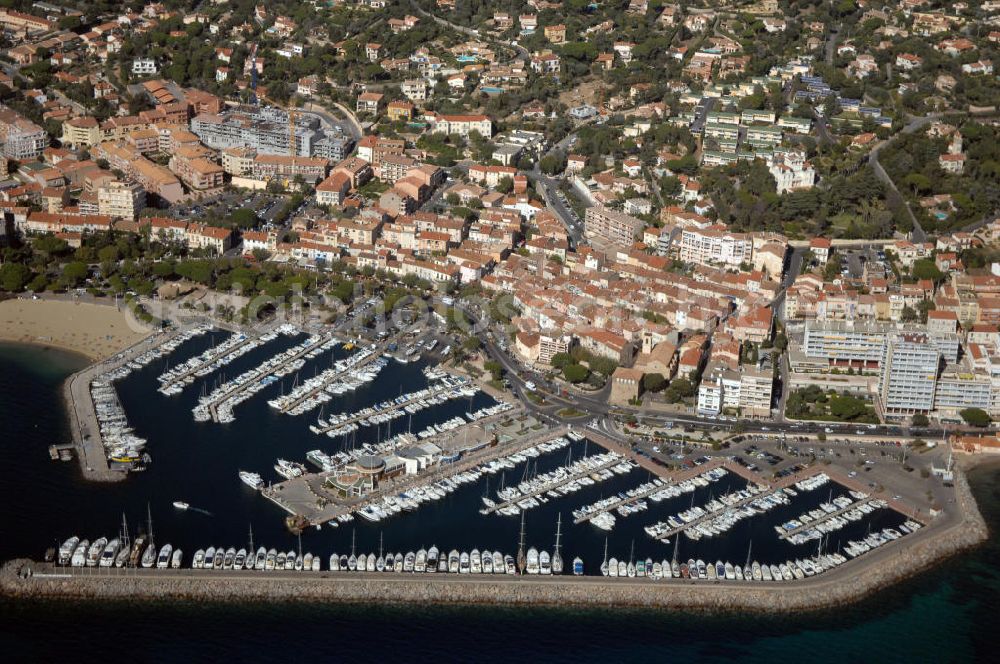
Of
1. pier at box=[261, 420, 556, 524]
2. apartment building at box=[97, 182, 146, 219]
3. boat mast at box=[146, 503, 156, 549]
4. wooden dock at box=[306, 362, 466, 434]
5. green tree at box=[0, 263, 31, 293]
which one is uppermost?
apartment building at box=[97, 182, 146, 219]

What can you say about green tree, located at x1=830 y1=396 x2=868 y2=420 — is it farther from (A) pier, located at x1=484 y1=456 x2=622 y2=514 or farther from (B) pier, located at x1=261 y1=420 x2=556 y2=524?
(B) pier, located at x1=261 y1=420 x2=556 y2=524

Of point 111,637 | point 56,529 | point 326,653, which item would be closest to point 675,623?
point 326,653

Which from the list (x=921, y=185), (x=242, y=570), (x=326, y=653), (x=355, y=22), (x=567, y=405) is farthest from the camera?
(x=355, y=22)

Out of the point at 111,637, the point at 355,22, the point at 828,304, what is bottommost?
the point at 111,637

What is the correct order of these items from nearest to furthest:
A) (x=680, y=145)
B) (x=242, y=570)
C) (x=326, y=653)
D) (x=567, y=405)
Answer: (x=326, y=653) < (x=242, y=570) < (x=567, y=405) < (x=680, y=145)

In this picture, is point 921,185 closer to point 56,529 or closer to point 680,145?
point 680,145

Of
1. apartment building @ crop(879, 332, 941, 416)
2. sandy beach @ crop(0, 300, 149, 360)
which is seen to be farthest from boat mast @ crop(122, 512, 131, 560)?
apartment building @ crop(879, 332, 941, 416)

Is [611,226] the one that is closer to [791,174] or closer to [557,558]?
[791,174]
